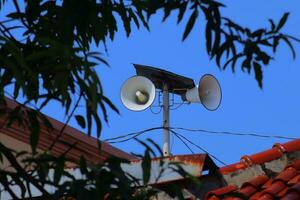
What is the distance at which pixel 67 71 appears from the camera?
3795 mm

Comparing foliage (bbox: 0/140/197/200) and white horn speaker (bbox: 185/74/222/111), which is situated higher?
white horn speaker (bbox: 185/74/222/111)

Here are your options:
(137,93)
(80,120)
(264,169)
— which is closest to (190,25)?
(80,120)

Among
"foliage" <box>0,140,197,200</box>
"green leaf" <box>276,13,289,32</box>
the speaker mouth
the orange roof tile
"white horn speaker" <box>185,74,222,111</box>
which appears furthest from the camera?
"white horn speaker" <box>185,74,222,111</box>

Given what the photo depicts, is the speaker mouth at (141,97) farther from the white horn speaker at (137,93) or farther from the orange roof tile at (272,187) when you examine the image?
the orange roof tile at (272,187)

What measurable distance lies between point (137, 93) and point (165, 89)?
40cm

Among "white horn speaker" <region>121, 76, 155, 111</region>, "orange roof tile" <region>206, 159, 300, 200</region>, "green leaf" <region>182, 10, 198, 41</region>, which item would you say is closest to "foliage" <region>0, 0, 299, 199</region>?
"green leaf" <region>182, 10, 198, 41</region>

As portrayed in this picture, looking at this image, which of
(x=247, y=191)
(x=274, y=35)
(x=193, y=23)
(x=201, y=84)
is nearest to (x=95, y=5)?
(x=193, y=23)

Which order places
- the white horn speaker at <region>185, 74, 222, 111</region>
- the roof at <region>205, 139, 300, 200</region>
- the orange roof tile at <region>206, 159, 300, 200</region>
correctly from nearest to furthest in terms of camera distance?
the orange roof tile at <region>206, 159, 300, 200</region>, the roof at <region>205, 139, 300, 200</region>, the white horn speaker at <region>185, 74, 222, 111</region>

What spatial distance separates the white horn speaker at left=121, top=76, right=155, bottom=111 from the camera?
1034 cm

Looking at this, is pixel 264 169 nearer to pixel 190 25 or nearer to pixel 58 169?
pixel 190 25

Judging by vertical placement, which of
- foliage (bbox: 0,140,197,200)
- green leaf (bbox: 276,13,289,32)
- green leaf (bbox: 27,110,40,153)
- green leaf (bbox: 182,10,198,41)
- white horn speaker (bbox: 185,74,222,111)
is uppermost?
white horn speaker (bbox: 185,74,222,111)

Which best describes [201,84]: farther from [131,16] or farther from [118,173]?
[118,173]

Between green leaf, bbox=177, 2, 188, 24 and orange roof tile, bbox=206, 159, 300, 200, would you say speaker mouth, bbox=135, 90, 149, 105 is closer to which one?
orange roof tile, bbox=206, 159, 300, 200

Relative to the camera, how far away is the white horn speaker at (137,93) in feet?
33.9
